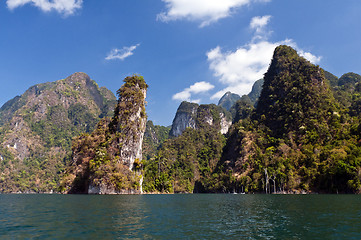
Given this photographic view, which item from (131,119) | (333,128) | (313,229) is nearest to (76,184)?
(131,119)

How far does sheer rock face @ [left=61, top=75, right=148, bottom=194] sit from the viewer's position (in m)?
104

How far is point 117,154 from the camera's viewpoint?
115 meters

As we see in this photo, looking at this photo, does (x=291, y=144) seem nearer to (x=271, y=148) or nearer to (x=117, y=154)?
(x=271, y=148)

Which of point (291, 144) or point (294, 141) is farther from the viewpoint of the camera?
point (294, 141)

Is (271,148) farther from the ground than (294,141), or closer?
closer

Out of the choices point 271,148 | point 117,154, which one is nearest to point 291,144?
point 271,148

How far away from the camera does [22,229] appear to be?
19.2 meters

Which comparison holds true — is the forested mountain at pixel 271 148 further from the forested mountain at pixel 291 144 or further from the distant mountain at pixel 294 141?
the forested mountain at pixel 291 144

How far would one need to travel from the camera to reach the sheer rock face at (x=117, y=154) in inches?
4087

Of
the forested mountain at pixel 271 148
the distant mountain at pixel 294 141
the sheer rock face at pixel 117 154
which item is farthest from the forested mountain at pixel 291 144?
the sheer rock face at pixel 117 154

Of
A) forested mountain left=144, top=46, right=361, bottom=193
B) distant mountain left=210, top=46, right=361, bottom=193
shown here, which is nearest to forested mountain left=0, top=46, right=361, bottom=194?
distant mountain left=210, top=46, right=361, bottom=193

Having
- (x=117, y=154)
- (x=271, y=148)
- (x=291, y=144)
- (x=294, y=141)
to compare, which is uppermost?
(x=294, y=141)

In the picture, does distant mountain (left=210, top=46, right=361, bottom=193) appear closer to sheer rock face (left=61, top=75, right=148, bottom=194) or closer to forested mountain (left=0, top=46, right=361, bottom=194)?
forested mountain (left=0, top=46, right=361, bottom=194)

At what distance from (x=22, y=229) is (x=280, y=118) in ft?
503
